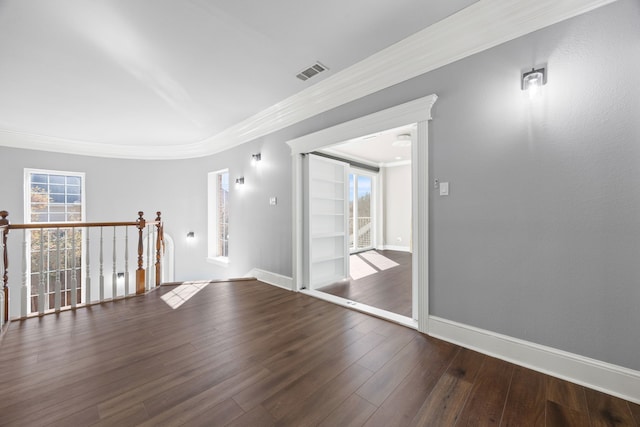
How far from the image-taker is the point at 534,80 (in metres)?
1.78

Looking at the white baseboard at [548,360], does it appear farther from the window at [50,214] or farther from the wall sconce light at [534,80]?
the window at [50,214]

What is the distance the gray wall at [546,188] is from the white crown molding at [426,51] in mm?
84

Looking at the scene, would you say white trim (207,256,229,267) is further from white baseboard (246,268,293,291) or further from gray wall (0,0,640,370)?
gray wall (0,0,640,370)

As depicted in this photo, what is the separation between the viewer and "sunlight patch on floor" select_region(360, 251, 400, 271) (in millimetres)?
5441


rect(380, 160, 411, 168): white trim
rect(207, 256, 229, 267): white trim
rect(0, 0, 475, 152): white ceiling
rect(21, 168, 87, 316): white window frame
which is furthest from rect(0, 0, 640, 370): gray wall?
rect(21, 168, 87, 316): white window frame

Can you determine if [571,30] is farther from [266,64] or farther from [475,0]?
[266,64]

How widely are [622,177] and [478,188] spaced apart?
0.78 m

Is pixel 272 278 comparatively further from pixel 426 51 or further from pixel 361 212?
pixel 361 212

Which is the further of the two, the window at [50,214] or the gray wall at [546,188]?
the window at [50,214]

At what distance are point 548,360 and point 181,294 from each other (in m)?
4.00

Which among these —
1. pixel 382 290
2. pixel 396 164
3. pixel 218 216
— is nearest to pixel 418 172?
pixel 382 290

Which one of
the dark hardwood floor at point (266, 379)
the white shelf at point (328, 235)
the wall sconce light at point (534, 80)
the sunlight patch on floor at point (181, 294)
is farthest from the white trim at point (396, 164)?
the sunlight patch on floor at point (181, 294)

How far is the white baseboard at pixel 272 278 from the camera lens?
3830 millimetres

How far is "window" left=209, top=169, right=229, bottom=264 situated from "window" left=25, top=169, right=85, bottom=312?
2.50 metres
